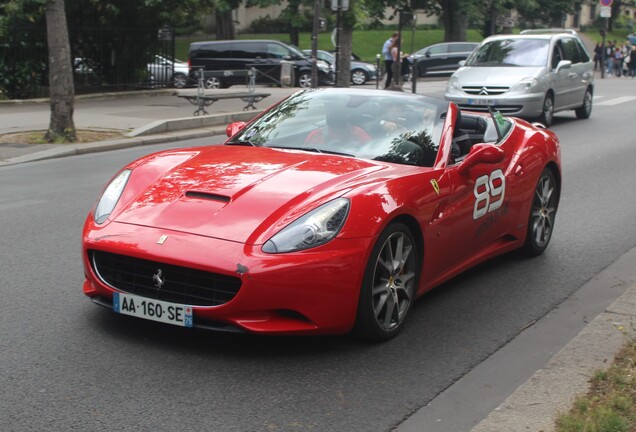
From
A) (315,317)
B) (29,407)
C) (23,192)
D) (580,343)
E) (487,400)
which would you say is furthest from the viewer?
(23,192)

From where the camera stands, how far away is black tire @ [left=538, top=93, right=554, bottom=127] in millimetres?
18906

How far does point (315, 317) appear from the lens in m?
4.79

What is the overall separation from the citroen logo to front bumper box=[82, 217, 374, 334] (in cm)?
9

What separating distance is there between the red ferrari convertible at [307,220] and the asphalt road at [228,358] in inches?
8.2

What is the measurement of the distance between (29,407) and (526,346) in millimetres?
2743

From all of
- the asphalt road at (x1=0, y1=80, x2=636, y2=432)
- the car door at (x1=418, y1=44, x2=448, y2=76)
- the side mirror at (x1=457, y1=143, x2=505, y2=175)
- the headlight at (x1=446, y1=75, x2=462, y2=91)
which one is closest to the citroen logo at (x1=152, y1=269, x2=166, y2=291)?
the asphalt road at (x1=0, y1=80, x2=636, y2=432)

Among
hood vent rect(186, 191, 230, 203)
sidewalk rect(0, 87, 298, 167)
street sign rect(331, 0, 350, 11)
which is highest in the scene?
street sign rect(331, 0, 350, 11)

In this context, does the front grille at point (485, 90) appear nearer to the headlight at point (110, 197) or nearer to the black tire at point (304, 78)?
the headlight at point (110, 197)

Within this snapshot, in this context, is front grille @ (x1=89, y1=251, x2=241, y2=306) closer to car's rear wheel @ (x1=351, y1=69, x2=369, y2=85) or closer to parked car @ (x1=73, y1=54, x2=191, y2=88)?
parked car @ (x1=73, y1=54, x2=191, y2=88)

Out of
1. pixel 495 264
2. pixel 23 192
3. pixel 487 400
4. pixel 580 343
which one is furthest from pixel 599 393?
pixel 23 192

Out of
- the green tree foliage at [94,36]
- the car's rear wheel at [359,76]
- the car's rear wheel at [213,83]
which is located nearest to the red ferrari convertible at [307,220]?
the green tree foliage at [94,36]

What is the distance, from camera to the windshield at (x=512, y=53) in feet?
63.5

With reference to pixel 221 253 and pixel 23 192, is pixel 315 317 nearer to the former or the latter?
pixel 221 253

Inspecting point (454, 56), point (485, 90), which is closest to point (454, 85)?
point (485, 90)
